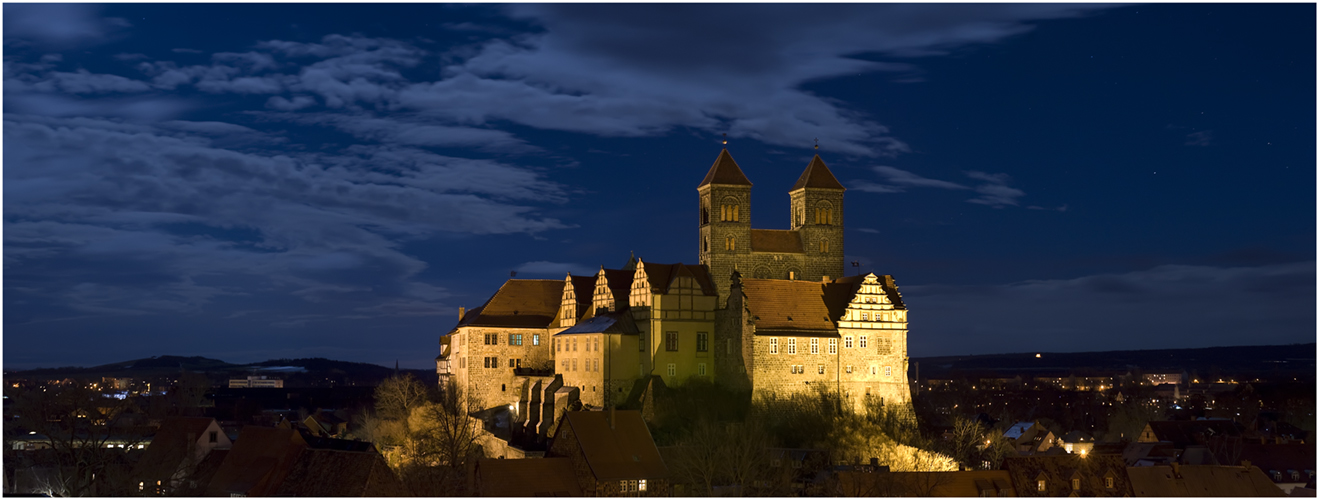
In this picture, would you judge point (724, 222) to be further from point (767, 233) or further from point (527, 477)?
point (527, 477)

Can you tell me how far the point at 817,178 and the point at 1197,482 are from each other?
31.2 meters

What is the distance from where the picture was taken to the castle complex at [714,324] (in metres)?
69.8

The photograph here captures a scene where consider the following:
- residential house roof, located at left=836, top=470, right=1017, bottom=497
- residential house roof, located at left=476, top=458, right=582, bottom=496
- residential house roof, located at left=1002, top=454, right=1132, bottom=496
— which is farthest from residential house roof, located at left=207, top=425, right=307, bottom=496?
residential house roof, located at left=1002, top=454, right=1132, bottom=496

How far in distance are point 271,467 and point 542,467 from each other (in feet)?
40.9

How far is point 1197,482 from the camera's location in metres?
56.4

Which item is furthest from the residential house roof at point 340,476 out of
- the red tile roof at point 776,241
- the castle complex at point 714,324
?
the red tile roof at point 776,241

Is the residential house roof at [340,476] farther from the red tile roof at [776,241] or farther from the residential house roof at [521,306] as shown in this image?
the red tile roof at [776,241]

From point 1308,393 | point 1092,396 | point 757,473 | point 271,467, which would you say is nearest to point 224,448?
point 271,467

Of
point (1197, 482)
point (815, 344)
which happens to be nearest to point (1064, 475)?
point (1197, 482)

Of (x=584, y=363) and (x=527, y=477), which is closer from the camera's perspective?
(x=527, y=477)

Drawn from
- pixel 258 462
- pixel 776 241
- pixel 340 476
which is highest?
pixel 776 241

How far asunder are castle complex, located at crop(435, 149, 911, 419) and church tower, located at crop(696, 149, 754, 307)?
76 mm

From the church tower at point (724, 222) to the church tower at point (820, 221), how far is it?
381cm

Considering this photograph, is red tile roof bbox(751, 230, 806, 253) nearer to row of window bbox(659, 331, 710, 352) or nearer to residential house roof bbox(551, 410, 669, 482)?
row of window bbox(659, 331, 710, 352)
